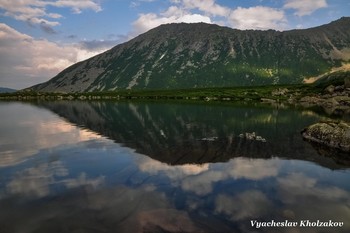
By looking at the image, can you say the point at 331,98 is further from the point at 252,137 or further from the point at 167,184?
the point at 167,184

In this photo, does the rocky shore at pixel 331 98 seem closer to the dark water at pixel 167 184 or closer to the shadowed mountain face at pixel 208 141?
the shadowed mountain face at pixel 208 141

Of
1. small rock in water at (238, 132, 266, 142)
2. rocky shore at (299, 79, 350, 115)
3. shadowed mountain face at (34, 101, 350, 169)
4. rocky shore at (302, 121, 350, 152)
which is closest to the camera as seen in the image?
shadowed mountain face at (34, 101, 350, 169)

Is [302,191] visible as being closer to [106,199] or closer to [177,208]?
[177,208]

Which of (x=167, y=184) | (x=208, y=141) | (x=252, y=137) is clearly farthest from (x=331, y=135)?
(x=167, y=184)

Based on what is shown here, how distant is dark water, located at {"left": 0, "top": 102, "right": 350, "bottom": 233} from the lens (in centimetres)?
2180

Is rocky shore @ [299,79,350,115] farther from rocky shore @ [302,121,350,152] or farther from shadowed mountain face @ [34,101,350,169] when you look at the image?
rocky shore @ [302,121,350,152]

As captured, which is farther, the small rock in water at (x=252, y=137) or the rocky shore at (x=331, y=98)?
the rocky shore at (x=331, y=98)

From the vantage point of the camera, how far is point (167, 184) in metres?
30.1

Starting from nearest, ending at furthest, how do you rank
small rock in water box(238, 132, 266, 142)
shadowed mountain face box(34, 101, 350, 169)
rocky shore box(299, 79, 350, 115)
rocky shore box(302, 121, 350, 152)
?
shadowed mountain face box(34, 101, 350, 169) < rocky shore box(302, 121, 350, 152) < small rock in water box(238, 132, 266, 142) < rocky shore box(299, 79, 350, 115)

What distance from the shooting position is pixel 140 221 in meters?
21.5

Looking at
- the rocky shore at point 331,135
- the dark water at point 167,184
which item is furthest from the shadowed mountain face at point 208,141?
the rocky shore at point 331,135

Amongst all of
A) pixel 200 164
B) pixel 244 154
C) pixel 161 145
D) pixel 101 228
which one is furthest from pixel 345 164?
pixel 101 228

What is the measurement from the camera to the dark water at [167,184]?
71.5 feet

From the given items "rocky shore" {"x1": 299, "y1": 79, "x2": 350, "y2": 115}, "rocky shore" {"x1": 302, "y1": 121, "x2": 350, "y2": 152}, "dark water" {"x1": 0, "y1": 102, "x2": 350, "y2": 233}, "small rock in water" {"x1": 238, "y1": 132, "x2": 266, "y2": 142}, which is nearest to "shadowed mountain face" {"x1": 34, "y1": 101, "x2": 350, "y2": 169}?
"small rock in water" {"x1": 238, "y1": 132, "x2": 266, "y2": 142}
